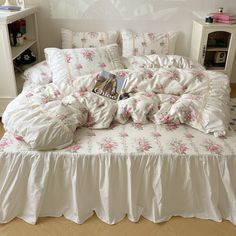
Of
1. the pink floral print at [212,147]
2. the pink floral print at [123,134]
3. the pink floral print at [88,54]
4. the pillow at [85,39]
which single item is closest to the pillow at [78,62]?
the pink floral print at [88,54]

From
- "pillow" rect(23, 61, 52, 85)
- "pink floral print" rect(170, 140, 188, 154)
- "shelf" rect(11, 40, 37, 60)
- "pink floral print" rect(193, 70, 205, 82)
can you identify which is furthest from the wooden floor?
"shelf" rect(11, 40, 37, 60)

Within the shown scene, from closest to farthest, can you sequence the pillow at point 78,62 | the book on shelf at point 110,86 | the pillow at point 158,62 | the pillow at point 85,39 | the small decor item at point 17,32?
the book on shelf at point 110,86, the pillow at point 78,62, the pillow at point 158,62, the small decor item at point 17,32, the pillow at point 85,39

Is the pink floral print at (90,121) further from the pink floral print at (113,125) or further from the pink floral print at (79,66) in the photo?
the pink floral print at (79,66)

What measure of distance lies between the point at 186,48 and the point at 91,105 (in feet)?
5.66

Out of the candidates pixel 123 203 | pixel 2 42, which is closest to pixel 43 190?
pixel 123 203

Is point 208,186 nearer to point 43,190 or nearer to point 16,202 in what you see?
point 43,190

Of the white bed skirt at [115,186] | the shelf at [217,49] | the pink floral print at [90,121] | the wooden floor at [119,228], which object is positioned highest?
the shelf at [217,49]

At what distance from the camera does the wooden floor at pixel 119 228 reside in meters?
1.40

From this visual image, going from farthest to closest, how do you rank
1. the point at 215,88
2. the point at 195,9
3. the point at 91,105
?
the point at 195,9 → the point at 215,88 → the point at 91,105

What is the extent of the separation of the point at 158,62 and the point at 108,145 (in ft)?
4.11

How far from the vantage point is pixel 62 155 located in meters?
1.39

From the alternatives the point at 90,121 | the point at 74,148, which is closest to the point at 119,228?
the point at 74,148

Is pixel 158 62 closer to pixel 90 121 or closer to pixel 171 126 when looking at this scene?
pixel 171 126

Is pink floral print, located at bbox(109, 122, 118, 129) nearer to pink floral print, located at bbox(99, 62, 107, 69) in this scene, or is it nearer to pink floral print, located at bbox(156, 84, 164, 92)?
pink floral print, located at bbox(156, 84, 164, 92)
